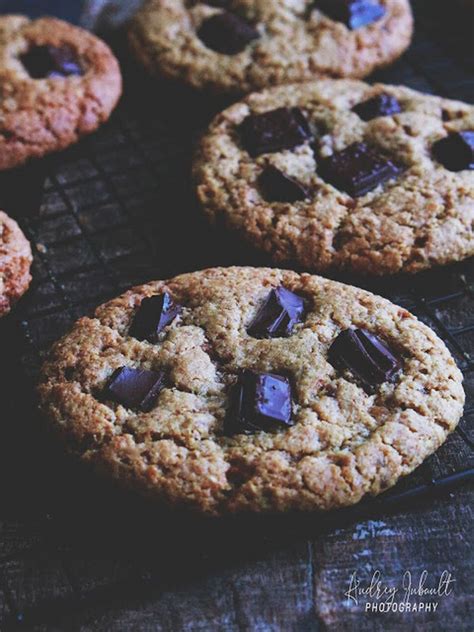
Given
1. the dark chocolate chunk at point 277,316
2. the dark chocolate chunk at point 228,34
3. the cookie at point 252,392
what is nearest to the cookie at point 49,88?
the dark chocolate chunk at point 228,34

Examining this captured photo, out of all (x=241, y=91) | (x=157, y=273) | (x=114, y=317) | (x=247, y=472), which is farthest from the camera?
(x=241, y=91)

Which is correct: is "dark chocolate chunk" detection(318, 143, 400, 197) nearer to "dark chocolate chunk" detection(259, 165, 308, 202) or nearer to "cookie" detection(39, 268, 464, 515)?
"dark chocolate chunk" detection(259, 165, 308, 202)

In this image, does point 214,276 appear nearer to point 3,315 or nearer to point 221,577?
point 3,315

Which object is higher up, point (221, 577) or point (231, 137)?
point (231, 137)

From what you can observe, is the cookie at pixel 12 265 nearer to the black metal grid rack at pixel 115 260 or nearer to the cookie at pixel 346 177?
the black metal grid rack at pixel 115 260

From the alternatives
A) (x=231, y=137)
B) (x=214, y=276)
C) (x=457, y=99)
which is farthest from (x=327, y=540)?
(x=457, y=99)

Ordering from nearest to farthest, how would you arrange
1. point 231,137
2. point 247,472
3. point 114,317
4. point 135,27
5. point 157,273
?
point 247,472 < point 114,317 < point 157,273 < point 231,137 < point 135,27
